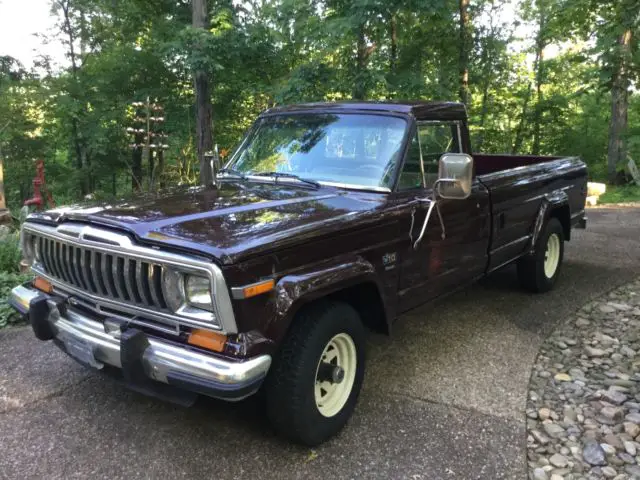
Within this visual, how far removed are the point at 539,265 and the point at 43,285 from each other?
178 inches

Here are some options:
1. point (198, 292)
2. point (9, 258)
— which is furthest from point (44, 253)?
point (9, 258)

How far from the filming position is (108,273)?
279cm

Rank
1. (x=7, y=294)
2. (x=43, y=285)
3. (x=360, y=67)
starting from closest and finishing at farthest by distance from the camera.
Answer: (x=43, y=285) → (x=7, y=294) → (x=360, y=67)

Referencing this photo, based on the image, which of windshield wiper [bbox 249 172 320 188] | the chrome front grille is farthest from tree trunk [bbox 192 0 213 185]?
the chrome front grille

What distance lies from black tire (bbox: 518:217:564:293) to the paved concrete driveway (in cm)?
94

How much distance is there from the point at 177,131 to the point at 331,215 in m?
11.2

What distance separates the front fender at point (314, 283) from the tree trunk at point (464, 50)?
1065cm

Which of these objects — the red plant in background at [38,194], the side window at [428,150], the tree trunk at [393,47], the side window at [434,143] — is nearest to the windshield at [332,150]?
the side window at [428,150]

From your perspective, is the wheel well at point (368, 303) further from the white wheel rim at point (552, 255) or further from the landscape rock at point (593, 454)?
the white wheel rim at point (552, 255)

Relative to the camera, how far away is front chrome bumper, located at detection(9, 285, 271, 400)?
2.41m

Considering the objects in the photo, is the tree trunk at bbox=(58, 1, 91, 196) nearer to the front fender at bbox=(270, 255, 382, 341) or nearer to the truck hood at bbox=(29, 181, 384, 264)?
the truck hood at bbox=(29, 181, 384, 264)

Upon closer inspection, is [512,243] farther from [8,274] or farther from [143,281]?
[8,274]

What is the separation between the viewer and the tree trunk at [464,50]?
12680 millimetres

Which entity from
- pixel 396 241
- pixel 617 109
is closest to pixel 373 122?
pixel 396 241
